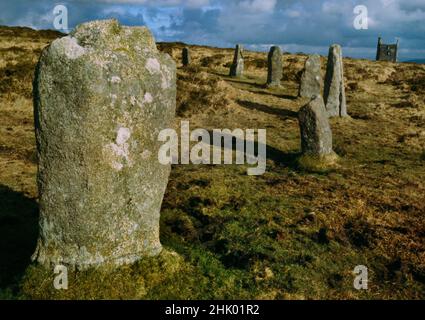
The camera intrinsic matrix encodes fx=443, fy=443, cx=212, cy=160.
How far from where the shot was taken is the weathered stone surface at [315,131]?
585 inches

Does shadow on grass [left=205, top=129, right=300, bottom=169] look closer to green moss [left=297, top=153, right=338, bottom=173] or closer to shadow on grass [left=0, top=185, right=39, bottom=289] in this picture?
green moss [left=297, top=153, right=338, bottom=173]

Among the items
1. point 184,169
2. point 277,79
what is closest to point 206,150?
point 184,169

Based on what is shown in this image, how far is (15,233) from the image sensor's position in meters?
9.35

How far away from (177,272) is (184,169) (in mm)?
6894

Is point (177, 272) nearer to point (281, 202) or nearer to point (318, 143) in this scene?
point (281, 202)

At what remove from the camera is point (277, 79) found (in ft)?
97.0

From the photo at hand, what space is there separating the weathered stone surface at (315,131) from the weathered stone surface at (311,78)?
32.8 feet

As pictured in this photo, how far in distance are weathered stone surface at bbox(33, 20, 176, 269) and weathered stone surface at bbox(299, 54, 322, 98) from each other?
18964 millimetres

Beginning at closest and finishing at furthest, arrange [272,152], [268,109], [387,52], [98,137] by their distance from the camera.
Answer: [98,137]
[272,152]
[268,109]
[387,52]

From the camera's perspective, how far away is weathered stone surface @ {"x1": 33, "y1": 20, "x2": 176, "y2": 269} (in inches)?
256

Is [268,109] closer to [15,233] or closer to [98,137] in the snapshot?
[15,233]

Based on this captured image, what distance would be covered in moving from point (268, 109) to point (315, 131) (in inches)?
334

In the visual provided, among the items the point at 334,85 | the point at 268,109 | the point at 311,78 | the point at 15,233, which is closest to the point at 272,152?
the point at 334,85
